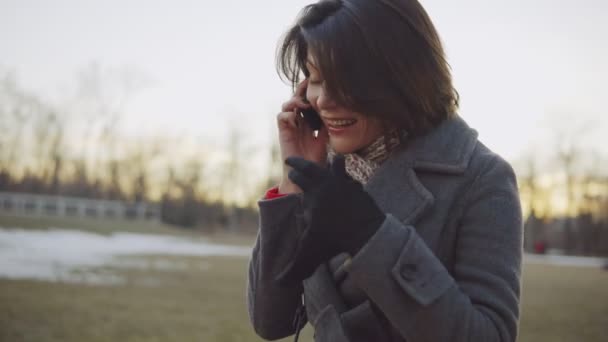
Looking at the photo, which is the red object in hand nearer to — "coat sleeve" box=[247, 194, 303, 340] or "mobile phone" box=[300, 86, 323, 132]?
"coat sleeve" box=[247, 194, 303, 340]

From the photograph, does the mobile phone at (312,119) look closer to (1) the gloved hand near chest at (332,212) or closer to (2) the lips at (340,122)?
(2) the lips at (340,122)

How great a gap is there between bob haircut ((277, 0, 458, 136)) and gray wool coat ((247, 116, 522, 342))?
0.14 m

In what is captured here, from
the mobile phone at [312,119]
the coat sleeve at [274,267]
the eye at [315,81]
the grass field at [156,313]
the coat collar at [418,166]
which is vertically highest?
the eye at [315,81]

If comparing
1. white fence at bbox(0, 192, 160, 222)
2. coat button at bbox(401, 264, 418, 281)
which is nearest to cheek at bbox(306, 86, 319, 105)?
coat button at bbox(401, 264, 418, 281)

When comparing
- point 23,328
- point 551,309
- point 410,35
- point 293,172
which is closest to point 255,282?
point 293,172

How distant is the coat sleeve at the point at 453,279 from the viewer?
123 cm

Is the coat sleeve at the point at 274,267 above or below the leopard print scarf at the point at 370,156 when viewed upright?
below

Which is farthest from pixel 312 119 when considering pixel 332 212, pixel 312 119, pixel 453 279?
pixel 453 279

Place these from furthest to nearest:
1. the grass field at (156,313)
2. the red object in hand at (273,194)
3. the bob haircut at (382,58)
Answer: the grass field at (156,313)
the red object in hand at (273,194)
the bob haircut at (382,58)

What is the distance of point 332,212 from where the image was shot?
1241 mm

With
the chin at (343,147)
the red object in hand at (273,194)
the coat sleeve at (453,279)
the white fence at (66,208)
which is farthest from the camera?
the white fence at (66,208)

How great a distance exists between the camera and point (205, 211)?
5312cm

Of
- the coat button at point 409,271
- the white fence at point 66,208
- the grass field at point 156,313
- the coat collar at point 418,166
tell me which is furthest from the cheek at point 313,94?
the white fence at point 66,208

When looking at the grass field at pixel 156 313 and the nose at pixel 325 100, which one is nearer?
the nose at pixel 325 100
